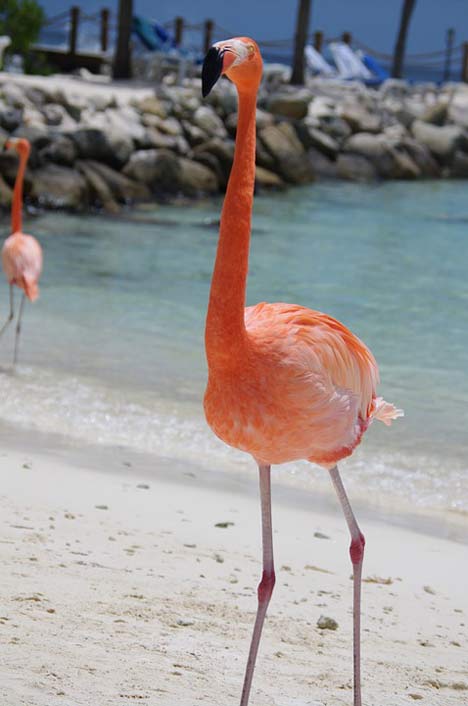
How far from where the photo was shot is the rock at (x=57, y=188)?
60.4 feet

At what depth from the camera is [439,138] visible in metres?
28.5

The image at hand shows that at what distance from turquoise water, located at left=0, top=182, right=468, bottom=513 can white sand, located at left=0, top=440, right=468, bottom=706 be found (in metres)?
1.12

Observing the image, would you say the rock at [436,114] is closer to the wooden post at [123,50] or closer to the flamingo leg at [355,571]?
the wooden post at [123,50]

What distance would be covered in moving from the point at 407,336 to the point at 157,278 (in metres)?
4.04

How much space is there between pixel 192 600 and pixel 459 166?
25.8 metres

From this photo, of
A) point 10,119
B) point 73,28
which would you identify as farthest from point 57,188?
point 73,28

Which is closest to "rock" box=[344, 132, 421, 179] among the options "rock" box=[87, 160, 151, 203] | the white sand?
"rock" box=[87, 160, 151, 203]

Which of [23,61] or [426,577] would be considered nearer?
[426,577]

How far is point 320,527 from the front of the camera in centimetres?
550

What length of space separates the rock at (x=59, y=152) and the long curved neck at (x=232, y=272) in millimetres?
16055

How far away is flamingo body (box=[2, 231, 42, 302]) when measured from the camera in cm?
965

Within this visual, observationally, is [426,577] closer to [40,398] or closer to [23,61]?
[40,398]

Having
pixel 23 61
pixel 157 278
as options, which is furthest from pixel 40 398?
pixel 23 61

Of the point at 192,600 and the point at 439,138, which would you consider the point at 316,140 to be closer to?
the point at 439,138
